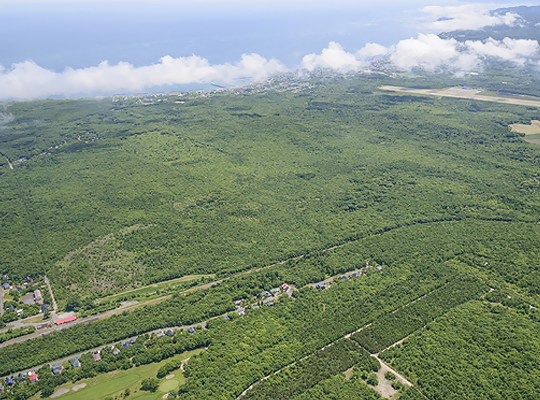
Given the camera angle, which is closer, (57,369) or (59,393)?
(59,393)

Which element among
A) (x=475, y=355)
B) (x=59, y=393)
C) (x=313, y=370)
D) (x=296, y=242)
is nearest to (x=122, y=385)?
(x=59, y=393)

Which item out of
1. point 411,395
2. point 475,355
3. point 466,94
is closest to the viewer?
point 411,395

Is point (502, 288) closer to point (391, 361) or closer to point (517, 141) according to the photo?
point (391, 361)

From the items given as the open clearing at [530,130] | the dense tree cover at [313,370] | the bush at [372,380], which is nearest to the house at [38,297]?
the dense tree cover at [313,370]

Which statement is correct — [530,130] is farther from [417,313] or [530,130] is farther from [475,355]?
[475,355]

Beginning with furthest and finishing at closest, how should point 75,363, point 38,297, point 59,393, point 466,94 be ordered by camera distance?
point 466,94, point 38,297, point 75,363, point 59,393

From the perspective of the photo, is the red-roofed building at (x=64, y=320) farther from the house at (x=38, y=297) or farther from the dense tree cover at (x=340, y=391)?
the dense tree cover at (x=340, y=391)

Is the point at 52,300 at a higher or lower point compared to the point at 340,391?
higher

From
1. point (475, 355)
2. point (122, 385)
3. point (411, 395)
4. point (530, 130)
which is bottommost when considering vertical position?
point (475, 355)

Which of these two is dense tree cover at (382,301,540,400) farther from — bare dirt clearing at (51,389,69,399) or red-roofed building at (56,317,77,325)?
red-roofed building at (56,317,77,325)
